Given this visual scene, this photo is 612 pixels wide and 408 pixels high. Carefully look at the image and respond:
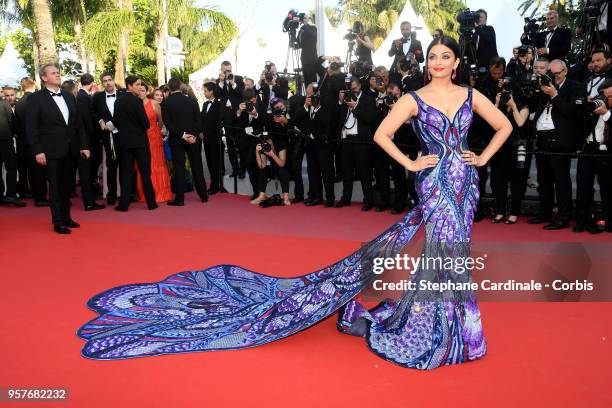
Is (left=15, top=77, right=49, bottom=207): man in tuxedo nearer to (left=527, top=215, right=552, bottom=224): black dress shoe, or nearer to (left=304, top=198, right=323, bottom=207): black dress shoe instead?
(left=304, top=198, right=323, bottom=207): black dress shoe

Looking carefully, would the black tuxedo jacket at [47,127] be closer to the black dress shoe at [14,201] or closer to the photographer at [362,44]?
the black dress shoe at [14,201]

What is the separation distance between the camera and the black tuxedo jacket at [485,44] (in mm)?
9320

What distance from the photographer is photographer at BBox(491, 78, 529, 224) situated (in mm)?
6934

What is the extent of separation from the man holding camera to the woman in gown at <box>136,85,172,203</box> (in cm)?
551

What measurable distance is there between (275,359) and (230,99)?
716 cm

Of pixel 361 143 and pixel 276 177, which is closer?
pixel 361 143

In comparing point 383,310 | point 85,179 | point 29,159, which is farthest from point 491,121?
point 29,159

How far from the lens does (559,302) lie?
15.3ft

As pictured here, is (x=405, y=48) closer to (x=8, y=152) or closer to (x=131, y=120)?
(x=131, y=120)

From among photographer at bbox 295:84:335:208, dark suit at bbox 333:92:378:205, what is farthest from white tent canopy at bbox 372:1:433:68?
dark suit at bbox 333:92:378:205

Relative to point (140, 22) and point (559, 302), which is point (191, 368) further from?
point (140, 22)

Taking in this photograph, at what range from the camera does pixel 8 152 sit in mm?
9219

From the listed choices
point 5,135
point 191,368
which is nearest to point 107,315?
point 191,368

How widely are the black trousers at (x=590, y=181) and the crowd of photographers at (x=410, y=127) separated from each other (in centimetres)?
1
